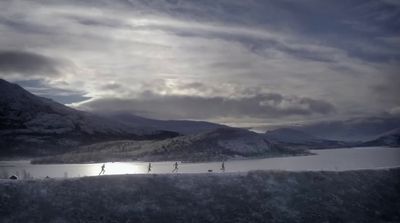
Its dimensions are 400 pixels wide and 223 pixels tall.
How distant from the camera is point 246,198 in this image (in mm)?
78688

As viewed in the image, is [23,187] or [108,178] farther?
[108,178]

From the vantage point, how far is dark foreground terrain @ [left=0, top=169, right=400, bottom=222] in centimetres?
6950

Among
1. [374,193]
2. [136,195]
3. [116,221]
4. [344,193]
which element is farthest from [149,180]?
[374,193]

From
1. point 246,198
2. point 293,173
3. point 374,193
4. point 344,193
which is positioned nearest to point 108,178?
point 246,198

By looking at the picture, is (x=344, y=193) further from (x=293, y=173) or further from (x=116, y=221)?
(x=116, y=221)

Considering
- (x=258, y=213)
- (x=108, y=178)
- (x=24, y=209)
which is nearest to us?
(x=24, y=209)

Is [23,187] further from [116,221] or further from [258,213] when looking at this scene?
[258,213]

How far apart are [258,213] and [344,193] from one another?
20.0 meters

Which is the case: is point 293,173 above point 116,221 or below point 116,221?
above

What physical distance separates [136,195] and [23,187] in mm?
15954

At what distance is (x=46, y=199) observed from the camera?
7044 cm

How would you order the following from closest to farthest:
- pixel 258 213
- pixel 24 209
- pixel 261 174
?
pixel 24 209
pixel 258 213
pixel 261 174

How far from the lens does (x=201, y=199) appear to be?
77062 millimetres

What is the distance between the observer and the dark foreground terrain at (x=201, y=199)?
228ft
